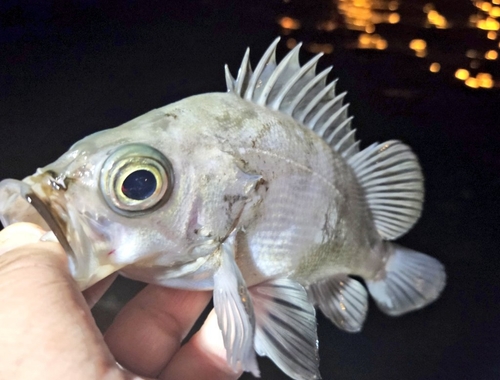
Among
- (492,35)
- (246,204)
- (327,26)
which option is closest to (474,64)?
(492,35)

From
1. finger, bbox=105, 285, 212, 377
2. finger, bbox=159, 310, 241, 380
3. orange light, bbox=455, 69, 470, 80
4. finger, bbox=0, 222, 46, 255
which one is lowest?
finger, bbox=159, 310, 241, 380

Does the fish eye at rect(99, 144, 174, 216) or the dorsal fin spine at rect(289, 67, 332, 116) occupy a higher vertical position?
the dorsal fin spine at rect(289, 67, 332, 116)

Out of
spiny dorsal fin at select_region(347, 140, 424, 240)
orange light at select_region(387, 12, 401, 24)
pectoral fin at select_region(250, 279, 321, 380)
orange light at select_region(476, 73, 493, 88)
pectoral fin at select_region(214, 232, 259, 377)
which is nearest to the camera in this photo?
pectoral fin at select_region(214, 232, 259, 377)

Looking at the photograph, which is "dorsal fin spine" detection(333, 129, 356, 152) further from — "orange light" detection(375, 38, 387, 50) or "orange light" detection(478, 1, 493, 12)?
"orange light" detection(478, 1, 493, 12)

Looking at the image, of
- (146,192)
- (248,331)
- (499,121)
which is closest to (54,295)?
(146,192)

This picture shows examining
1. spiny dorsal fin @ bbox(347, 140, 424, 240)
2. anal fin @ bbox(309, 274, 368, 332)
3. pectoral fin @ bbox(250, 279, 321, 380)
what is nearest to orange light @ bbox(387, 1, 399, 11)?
spiny dorsal fin @ bbox(347, 140, 424, 240)

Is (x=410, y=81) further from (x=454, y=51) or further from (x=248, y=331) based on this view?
(x=248, y=331)

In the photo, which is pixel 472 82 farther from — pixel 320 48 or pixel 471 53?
pixel 320 48
